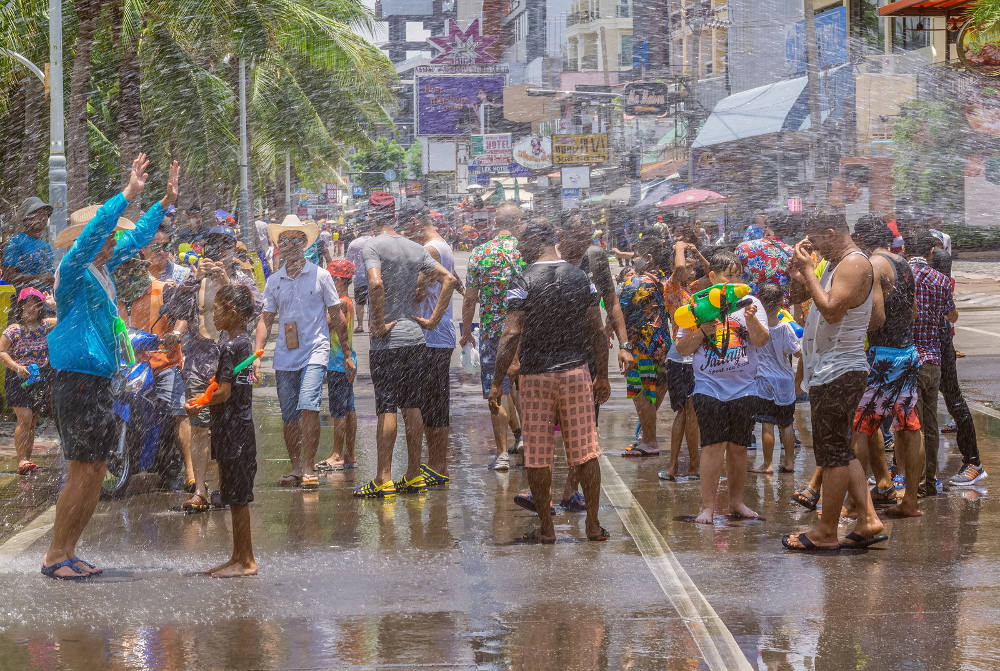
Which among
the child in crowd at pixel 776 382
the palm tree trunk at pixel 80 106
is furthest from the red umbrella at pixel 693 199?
the child in crowd at pixel 776 382

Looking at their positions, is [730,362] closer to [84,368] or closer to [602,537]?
[602,537]

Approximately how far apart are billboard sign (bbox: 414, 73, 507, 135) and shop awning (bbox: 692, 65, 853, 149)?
30297mm

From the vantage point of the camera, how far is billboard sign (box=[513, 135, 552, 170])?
64869 mm

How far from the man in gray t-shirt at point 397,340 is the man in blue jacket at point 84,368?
210 centimetres

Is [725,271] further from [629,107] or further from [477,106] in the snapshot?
[477,106]

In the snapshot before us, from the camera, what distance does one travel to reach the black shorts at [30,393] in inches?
373

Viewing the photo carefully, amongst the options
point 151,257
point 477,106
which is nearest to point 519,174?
point 477,106

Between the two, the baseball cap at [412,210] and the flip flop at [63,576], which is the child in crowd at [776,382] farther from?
the flip flop at [63,576]

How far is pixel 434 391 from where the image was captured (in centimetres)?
861

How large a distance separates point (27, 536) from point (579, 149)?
5252 centimetres

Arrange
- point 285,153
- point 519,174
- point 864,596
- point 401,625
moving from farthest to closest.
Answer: point 519,174, point 285,153, point 864,596, point 401,625

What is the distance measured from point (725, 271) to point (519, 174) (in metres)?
68.4

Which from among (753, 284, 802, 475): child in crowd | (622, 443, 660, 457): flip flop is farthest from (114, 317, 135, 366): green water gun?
(622, 443, 660, 457): flip flop

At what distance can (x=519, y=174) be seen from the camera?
248ft
